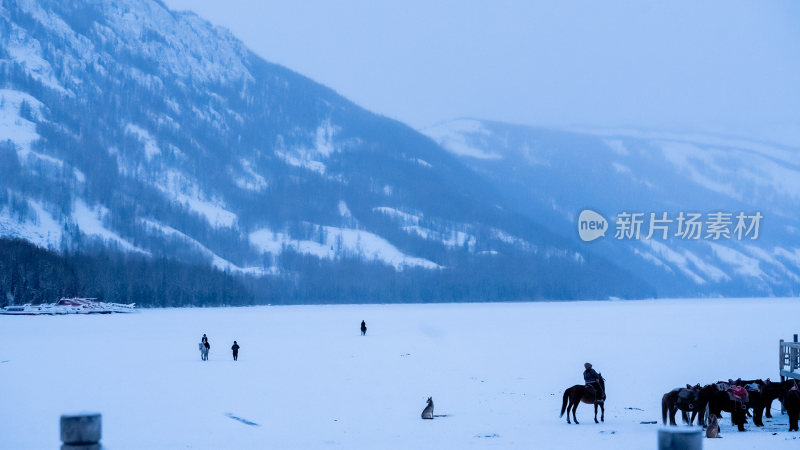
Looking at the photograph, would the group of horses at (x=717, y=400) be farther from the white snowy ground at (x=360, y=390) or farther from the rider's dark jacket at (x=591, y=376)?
the white snowy ground at (x=360, y=390)

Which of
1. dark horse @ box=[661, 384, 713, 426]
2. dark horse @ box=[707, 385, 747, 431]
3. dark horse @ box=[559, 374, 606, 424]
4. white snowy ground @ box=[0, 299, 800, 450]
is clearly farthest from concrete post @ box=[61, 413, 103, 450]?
dark horse @ box=[559, 374, 606, 424]

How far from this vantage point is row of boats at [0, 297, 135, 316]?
522 feet

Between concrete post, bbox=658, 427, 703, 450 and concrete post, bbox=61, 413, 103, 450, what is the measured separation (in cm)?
442

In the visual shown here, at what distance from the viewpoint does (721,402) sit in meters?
27.2

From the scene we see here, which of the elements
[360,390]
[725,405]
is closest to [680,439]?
[725,405]

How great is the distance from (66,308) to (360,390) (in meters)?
138

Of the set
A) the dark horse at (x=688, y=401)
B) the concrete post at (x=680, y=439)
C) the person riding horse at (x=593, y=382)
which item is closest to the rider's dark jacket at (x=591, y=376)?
the person riding horse at (x=593, y=382)

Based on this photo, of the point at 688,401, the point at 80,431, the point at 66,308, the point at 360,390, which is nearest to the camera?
the point at 80,431

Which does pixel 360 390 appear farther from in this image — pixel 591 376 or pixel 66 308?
pixel 66 308

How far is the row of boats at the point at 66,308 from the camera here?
15912 centimetres

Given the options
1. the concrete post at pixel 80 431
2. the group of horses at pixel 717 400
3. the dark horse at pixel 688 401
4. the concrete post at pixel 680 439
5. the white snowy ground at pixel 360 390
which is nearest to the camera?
the concrete post at pixel 680 439

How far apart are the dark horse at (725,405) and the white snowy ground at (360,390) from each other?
52cm

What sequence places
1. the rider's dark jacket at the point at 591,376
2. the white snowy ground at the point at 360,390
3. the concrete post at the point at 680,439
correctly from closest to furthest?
1. the concrete post at the point at 680,439
2. the white snowy ground at the point at 360,390
3. the rider's dark jacket at the point at 591,376

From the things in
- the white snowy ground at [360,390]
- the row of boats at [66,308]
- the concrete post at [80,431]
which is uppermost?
the row of boats at [66,308]
